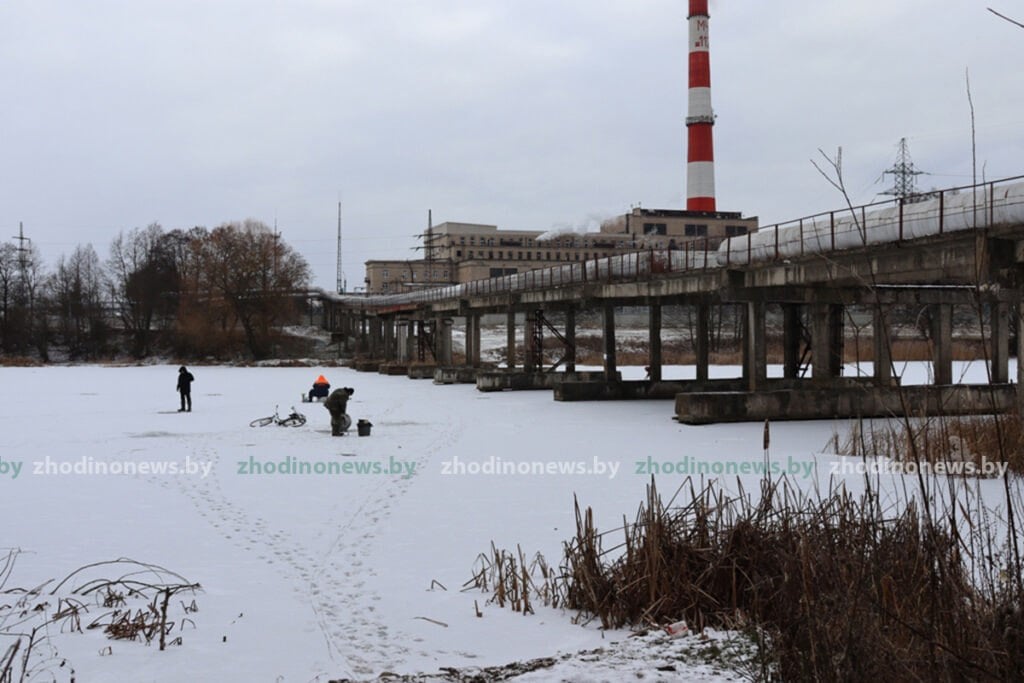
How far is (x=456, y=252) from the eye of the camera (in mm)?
96312

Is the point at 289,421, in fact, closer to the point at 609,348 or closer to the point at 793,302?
the point at 609,348

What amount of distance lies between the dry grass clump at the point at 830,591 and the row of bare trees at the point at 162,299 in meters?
69.8

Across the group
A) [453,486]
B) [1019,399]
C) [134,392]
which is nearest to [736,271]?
[1019,399]

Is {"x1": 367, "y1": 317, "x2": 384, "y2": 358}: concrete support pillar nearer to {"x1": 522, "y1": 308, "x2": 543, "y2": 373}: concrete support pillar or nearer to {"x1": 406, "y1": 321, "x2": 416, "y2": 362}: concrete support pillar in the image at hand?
{"x1": 406, "y1": 321, "x2": 416, "y2": 362}: concrete support pillar

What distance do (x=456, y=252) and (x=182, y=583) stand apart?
8947cm

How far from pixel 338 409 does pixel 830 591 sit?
51.6ft

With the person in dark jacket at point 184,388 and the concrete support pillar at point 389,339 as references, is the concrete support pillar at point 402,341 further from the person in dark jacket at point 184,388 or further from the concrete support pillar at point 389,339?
the person in dark jacket at point 184,388

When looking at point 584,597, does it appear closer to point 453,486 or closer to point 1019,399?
point 453,486

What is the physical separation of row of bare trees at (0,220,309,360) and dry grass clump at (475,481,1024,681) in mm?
69788

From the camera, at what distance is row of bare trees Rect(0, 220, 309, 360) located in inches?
2916

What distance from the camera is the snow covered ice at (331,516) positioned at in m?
6.04

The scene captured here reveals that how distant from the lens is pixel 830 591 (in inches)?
169

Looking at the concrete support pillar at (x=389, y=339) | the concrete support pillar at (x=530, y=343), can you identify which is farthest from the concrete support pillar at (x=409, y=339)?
the concrete support pillar at (x=530, y=343)

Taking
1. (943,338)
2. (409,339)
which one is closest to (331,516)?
(943,338)
